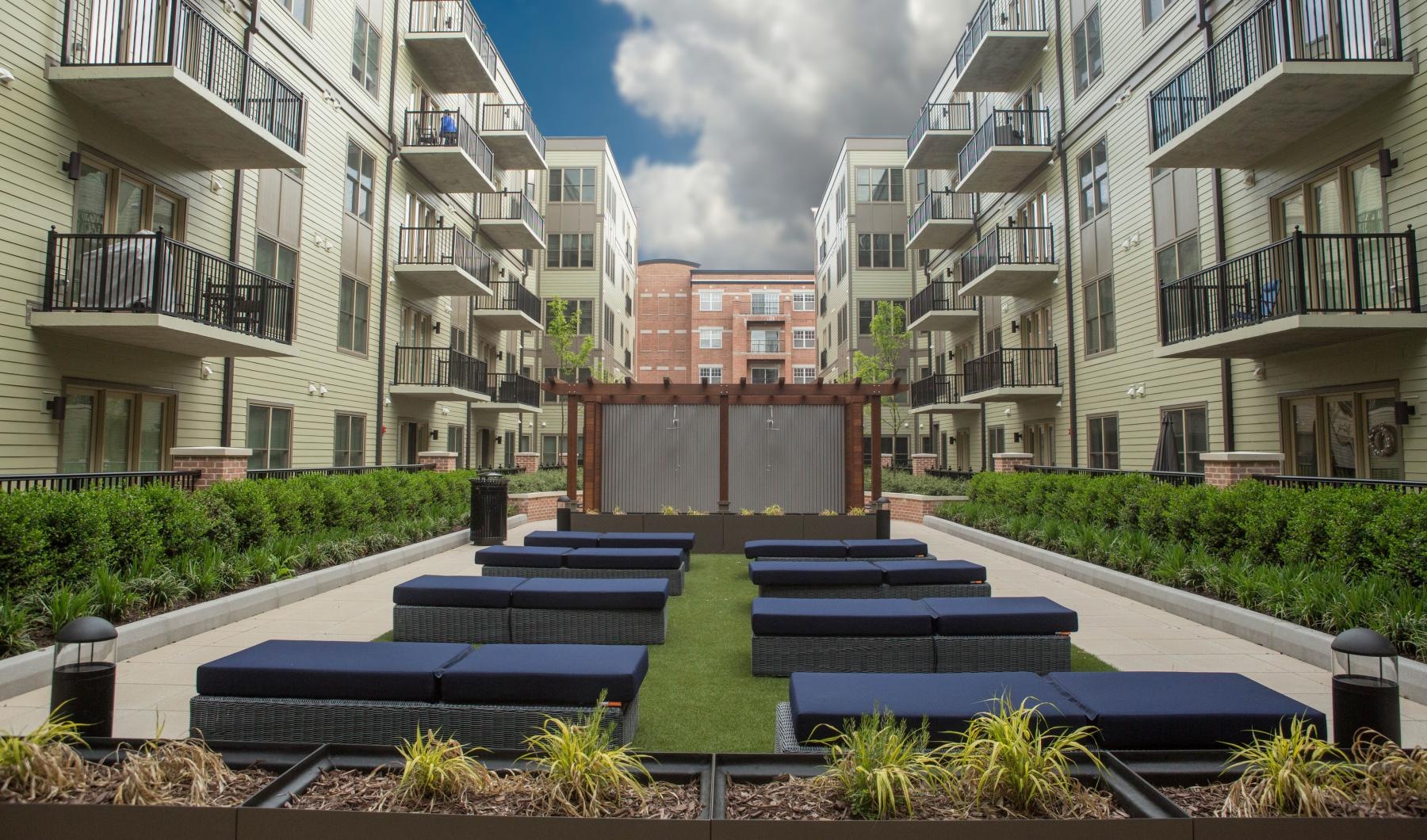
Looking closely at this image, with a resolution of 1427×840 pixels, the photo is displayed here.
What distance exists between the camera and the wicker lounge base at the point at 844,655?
5617 mm

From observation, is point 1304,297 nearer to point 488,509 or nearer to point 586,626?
point 586,626

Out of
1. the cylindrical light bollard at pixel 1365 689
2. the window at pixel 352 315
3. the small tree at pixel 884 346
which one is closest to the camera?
the cylindrical light bollard at pixel 1365 689

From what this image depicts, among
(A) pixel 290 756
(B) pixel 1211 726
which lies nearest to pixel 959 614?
(B) pixel 1211 726

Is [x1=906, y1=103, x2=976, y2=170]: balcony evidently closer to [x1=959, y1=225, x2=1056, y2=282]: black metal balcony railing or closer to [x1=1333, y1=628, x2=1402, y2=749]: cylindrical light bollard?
[x1=959, y1=225, x2=1056, y2=282]: black metal balcony railing

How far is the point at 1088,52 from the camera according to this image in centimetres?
1834

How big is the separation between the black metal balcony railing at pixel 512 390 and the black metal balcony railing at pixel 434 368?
192 centimetres

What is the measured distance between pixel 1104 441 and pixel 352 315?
56.9ft

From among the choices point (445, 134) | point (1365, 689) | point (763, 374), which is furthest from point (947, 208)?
point (763, 374)

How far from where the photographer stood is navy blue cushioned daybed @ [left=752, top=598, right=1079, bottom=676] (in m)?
5.61

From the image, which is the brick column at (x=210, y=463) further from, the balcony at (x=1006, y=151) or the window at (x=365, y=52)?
the balcony at (x=1006, y=151)

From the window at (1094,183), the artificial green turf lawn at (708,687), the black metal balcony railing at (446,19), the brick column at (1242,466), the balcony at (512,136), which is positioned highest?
the black metal balcony railing at (446,19)

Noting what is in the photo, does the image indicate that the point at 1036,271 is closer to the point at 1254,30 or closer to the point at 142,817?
the point at 1254,30

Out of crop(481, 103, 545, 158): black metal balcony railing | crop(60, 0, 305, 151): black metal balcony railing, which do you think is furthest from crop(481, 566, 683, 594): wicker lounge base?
crop(481, 103, 545, 158): black metal balcony railing

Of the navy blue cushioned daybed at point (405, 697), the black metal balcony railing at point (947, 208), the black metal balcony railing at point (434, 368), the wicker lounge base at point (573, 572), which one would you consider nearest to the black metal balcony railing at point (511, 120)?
the black metal balcony railing at point (434, 368)
